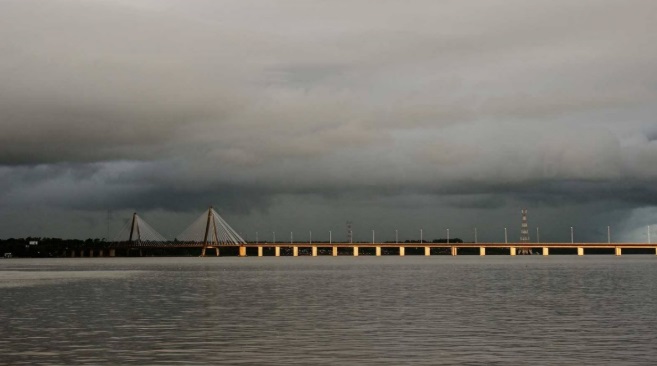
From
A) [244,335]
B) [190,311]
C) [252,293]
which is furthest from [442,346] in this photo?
[252,293]

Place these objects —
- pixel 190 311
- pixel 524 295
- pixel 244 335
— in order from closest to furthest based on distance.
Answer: pixel 244 335 < pixel 190 311 < pixel 524 295

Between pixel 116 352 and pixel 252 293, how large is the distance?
4384cm

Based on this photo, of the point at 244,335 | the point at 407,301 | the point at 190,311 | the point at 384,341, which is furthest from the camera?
the point at 407,301

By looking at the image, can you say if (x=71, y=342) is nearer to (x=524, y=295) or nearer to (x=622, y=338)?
(x=622, y=338)

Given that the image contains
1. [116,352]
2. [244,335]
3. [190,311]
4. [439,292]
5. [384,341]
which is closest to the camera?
[116,352]

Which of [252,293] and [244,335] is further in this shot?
[252,293]

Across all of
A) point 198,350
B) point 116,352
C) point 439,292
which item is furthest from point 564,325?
point 439,292

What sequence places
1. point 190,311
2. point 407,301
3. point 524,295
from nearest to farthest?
1. point 190,311
2. point 407,301
3. point 524,295

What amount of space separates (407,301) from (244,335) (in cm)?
2550

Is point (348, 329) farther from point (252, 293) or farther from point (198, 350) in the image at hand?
point (252, 293)

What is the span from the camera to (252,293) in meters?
78.2

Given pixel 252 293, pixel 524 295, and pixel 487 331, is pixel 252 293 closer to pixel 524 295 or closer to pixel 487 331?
pixel 524 295

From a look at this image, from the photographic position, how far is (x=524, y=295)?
7169 centimetres

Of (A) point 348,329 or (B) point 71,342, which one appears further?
(A) point 348,329
